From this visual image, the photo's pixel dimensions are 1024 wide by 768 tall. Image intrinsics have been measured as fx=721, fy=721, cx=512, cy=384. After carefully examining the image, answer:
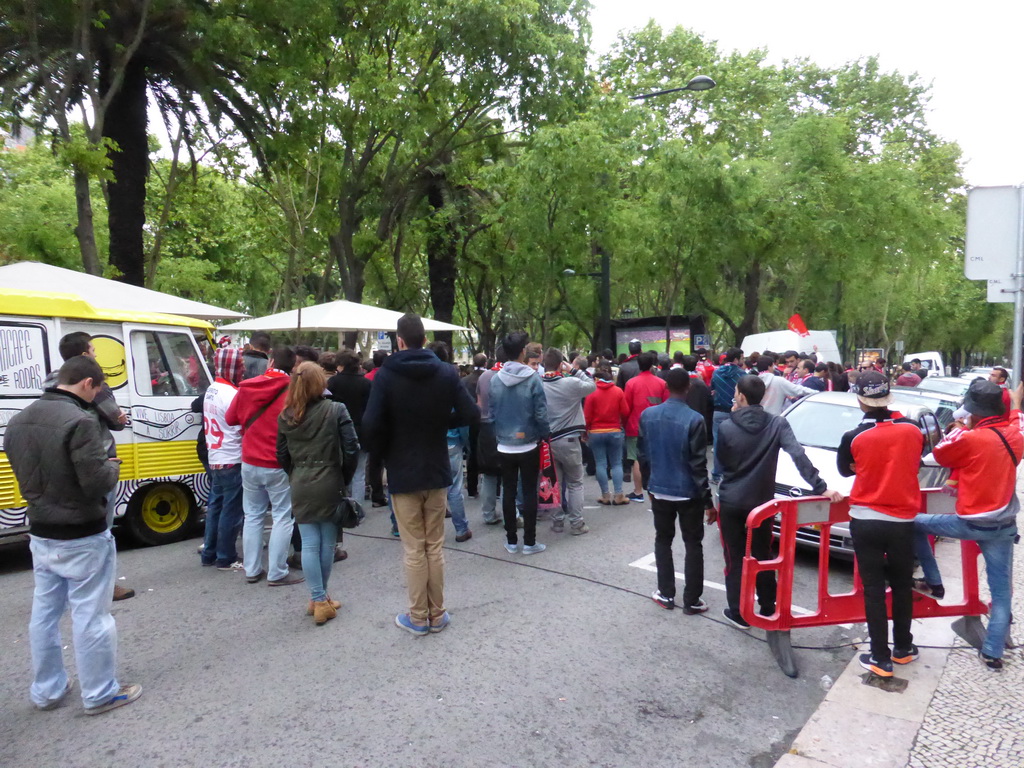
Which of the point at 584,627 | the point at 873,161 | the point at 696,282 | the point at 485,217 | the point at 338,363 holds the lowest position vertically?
the point at 584,627

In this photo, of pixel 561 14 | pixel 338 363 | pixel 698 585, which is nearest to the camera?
pixel 698 585

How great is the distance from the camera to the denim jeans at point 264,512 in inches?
218

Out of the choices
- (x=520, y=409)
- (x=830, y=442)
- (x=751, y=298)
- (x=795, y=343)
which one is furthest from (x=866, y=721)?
(x=751, y=298)

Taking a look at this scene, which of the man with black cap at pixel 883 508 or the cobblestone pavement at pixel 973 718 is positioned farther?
the man with black cap at pixel 883 508

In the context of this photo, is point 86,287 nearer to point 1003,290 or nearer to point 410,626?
point 410,626

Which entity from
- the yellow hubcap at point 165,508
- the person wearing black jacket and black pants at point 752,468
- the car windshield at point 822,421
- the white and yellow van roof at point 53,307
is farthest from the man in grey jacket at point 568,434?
the white and yellow van roof at point 53,307

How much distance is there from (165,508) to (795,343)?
18944 millimetres

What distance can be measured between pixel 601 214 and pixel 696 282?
7.79 meters

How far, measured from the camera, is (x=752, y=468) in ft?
14.9

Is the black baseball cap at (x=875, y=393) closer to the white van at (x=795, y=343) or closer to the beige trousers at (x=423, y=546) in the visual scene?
the beige trousers at (x=423, y=546)

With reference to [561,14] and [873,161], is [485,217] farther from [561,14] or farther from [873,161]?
[873,161]

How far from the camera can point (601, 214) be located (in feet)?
56.3

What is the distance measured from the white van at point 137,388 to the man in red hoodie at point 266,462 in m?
1.59

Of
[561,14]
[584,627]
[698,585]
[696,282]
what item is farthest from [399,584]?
[696,282]
